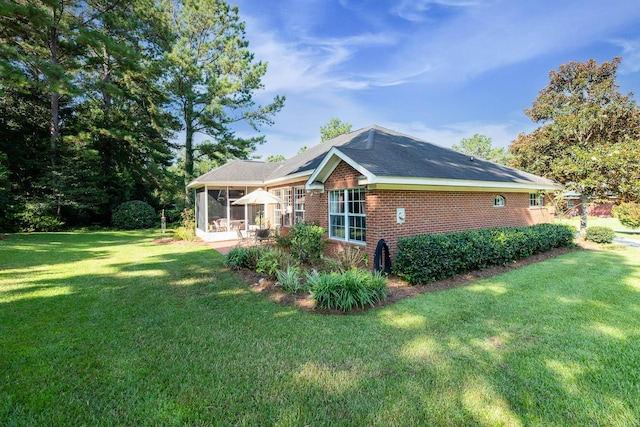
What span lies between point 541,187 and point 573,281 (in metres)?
6.67

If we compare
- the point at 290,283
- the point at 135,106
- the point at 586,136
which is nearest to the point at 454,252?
the point at 290,283

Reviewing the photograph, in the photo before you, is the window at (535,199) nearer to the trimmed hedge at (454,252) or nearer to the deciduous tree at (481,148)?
the trimmed hedge at (454,252)

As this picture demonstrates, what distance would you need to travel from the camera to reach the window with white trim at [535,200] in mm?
13464

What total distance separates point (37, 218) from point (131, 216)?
215 inches

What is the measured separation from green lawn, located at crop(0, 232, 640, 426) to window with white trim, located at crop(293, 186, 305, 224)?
6.50 metres

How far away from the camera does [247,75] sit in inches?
968

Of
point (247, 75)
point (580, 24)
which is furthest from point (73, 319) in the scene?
point (247, 75)

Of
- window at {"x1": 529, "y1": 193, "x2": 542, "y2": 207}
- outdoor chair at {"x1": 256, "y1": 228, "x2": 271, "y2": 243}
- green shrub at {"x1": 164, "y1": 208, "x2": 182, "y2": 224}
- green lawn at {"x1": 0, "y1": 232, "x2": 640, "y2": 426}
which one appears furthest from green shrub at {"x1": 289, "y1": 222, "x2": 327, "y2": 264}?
green shrub at {"x1": 164, "y1": 208, "x2": 182, "y2": 224}

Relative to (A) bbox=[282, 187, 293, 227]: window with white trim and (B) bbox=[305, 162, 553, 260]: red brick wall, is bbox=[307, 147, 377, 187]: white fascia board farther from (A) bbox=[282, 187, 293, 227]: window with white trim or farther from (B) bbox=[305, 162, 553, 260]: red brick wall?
(A) bbox=[282, 187, 293, 227]: window with white trim

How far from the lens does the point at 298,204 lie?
1349 centimetres

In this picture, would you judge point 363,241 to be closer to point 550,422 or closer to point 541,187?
point 550,422

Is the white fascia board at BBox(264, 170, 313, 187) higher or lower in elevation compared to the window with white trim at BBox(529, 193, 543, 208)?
higher

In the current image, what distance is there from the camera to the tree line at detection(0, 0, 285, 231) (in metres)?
19.7

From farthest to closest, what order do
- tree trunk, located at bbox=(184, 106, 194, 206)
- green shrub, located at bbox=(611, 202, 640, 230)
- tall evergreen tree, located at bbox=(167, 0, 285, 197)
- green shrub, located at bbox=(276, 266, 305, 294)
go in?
1. tree trunk, located at bbox=(184, 106, 194, 206)
2. tall evergreen tree, located at bbox=(167, 0, 285, 197)
3. green shrub, located at bbox=(611, 202, 640, 230)
4. green shrub, located at bbox=(276, 266, 305, 294)
